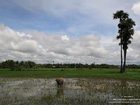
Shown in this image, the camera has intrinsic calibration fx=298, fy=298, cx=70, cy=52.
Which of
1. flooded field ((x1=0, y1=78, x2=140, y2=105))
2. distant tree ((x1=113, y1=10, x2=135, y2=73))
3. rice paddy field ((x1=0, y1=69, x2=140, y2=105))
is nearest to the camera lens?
flooded field ((x1=0, y1=78, x2=140, y2=105))

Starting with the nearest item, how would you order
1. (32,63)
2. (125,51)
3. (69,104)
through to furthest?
(69,104), (125,51), (32,63)

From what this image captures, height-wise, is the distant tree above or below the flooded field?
above

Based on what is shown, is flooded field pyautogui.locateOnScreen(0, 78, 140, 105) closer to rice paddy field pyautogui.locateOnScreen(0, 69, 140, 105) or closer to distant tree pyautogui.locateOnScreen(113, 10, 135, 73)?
rice paddy field pyautogui.locateOnScreen(0, 69, 140, 105)

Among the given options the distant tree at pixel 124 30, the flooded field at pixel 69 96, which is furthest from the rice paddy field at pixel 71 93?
the distant tree at pixel 124 30

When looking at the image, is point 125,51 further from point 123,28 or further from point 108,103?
point 108,103

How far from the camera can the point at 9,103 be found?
60.5 ft

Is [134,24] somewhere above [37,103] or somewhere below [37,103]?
above

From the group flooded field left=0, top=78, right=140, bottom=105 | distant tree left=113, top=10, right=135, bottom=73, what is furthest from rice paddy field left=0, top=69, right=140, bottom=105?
distant tree left=113, top=10, right=135, bottom=73

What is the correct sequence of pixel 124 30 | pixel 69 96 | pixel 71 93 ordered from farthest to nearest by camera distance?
pixel 124 30 → pixel 71 93 → pixel 69 96

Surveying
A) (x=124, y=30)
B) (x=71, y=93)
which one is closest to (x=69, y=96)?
(x=71, y=93)

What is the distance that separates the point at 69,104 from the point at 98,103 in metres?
1.93

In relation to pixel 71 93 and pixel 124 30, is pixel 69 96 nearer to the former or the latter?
pixel 71 93

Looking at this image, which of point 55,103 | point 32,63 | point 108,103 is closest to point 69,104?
point 55,103

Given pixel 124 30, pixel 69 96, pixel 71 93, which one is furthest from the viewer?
pixel 124 30
